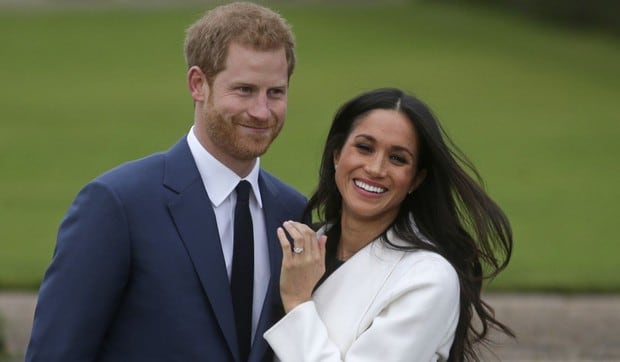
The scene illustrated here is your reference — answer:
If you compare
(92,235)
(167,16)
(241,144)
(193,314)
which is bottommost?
(167,16)

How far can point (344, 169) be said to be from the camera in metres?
4.06

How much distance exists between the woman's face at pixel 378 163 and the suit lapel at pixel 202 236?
479 mm

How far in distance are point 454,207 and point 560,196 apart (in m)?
11.5

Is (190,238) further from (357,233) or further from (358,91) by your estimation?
(358,91)

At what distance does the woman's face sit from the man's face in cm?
31

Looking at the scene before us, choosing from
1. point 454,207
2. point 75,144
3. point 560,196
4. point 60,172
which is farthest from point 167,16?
point 454,207

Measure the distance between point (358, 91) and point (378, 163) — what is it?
1716cm

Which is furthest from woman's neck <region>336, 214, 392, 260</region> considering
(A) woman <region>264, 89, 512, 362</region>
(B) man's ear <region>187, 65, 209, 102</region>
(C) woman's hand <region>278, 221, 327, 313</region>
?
(B) man's ear <region>187, 65, 209, 102</region>

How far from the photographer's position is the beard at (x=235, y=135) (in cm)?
379

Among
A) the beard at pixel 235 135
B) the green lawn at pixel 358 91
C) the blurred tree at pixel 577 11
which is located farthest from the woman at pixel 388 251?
the blurred tree at pixel 577 11

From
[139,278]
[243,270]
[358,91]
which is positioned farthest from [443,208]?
[358,91]

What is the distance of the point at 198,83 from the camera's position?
3848mm

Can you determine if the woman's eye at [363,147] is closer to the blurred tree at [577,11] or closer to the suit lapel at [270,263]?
the suit lapel at [270,263]

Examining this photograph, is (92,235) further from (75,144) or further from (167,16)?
(167,16)
